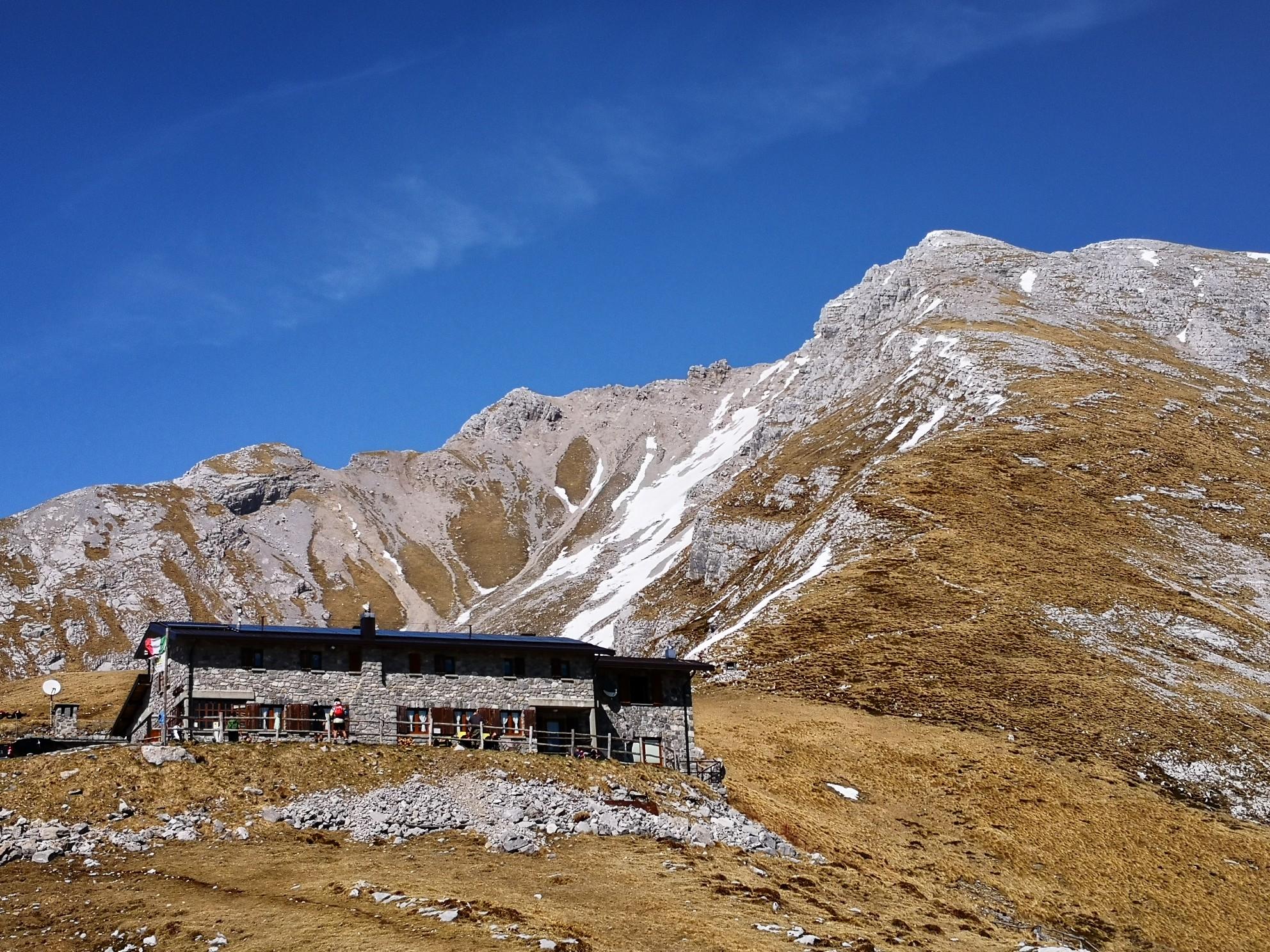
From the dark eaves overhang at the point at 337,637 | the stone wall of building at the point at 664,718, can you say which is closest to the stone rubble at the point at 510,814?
the dark eaves overhang at the point at 337,637

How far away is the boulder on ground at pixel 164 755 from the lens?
4703cm

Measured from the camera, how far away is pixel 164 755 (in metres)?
47.3

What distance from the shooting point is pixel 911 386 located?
16425cm

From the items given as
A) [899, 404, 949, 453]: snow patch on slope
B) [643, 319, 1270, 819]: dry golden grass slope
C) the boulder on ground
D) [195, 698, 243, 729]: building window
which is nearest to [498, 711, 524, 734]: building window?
[195, 698, 243, 729]: building window

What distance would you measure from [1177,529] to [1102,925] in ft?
221

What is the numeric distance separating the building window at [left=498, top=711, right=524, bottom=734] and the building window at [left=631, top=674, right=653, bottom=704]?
24.0 feet

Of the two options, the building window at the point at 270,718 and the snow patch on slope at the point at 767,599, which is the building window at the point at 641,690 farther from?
the snow patch on slope at the point at 767,599

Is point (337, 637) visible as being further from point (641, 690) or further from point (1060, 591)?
point (1060, 591)

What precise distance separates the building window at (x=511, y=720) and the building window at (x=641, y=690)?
732 centimetres

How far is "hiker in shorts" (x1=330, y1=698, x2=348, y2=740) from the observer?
54.9 metres

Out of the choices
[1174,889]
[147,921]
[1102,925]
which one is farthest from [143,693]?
[1174,889]

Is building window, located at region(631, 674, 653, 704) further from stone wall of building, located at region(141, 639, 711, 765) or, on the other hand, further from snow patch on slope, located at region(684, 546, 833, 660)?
snow patch on slope, located at region(684, 546, 833, 660)

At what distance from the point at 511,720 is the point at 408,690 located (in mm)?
5405

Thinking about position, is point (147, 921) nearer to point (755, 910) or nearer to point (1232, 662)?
point (755, 910)
